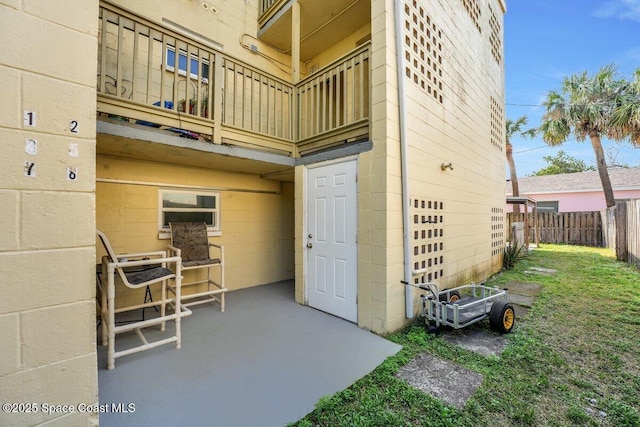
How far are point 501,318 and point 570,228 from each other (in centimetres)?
1326

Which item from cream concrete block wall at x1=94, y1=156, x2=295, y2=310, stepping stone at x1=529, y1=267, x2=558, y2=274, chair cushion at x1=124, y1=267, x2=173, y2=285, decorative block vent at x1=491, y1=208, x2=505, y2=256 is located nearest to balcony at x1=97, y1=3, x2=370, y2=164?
cream concrete block wall at x1=94, y1=156, x2=295, y2=310

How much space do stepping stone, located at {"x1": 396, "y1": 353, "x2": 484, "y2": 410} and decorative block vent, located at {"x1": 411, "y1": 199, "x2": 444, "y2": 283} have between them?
46.2 inches

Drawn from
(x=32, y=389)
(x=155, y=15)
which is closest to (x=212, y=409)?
(x=32, y=389)

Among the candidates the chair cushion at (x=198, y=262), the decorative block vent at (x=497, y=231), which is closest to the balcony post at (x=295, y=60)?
the chair cushion at (x=198, y=262)

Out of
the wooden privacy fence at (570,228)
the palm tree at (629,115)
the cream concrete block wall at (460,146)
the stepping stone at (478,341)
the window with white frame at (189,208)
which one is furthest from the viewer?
the wooden privacy fence at (570,228)

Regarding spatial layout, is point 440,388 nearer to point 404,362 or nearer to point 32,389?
point 404,362

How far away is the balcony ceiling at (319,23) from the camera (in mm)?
4828

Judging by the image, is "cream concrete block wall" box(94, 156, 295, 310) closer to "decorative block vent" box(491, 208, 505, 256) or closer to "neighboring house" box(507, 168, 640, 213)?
"decorative block vent" box(491, 208, 505, 256)

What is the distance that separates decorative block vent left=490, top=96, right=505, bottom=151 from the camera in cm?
715

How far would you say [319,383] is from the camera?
2387 mm

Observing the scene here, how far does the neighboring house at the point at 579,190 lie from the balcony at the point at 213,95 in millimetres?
18055

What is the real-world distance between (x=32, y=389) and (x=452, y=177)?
5340 millimetres

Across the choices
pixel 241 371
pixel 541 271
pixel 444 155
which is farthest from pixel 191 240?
pixel 541 271

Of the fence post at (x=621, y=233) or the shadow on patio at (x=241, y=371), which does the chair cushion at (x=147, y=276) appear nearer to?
the shadow on patio at (x=241, y=371)
